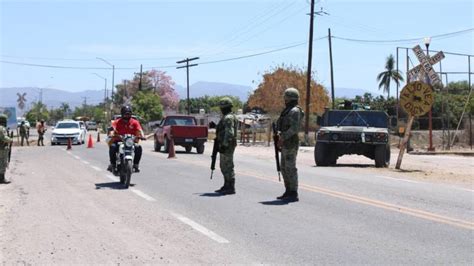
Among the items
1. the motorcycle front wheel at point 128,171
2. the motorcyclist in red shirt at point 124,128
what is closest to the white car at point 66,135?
the motorcyclist in red shirt at point 124,128

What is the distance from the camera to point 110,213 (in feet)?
33.0

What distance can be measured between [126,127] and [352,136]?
8957 mm

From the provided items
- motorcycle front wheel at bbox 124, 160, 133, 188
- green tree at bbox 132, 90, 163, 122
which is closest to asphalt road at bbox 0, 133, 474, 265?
motorcycle front wheel at bbox 124, 160, 133, 188

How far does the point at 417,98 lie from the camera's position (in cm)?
2064

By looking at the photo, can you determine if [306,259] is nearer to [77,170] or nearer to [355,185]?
[355,185]

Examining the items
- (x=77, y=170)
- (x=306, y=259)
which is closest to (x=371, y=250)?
(x=306, y=259)

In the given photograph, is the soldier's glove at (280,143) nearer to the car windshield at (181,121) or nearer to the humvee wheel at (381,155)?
the humvee wheel at (381,155)

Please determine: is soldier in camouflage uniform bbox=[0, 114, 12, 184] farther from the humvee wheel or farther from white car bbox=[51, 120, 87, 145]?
white car bbox=[51, 120, 87, 145]

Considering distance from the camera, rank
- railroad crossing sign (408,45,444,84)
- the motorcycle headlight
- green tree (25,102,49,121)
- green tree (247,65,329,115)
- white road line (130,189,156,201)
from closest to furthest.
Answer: white road line (130,189,156,201) < the motorcycle headlight < railroad crossing sign (408,45,444,84) < green tree (247,65,329,115) < green tree (25,102,49,121)

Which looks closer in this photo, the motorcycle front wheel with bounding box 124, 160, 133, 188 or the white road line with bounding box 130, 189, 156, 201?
the white road line with bounding box 130, 189, 156, 201

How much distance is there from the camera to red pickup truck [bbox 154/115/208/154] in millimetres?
28875

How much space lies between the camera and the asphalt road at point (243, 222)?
7.10 m

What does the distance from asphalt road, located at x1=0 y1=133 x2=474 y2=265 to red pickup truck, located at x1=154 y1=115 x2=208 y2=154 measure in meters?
13.5

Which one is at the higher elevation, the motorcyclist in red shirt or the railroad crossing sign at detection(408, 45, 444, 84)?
the railroad crossing sign at detection(408, 45, 444, 84)
